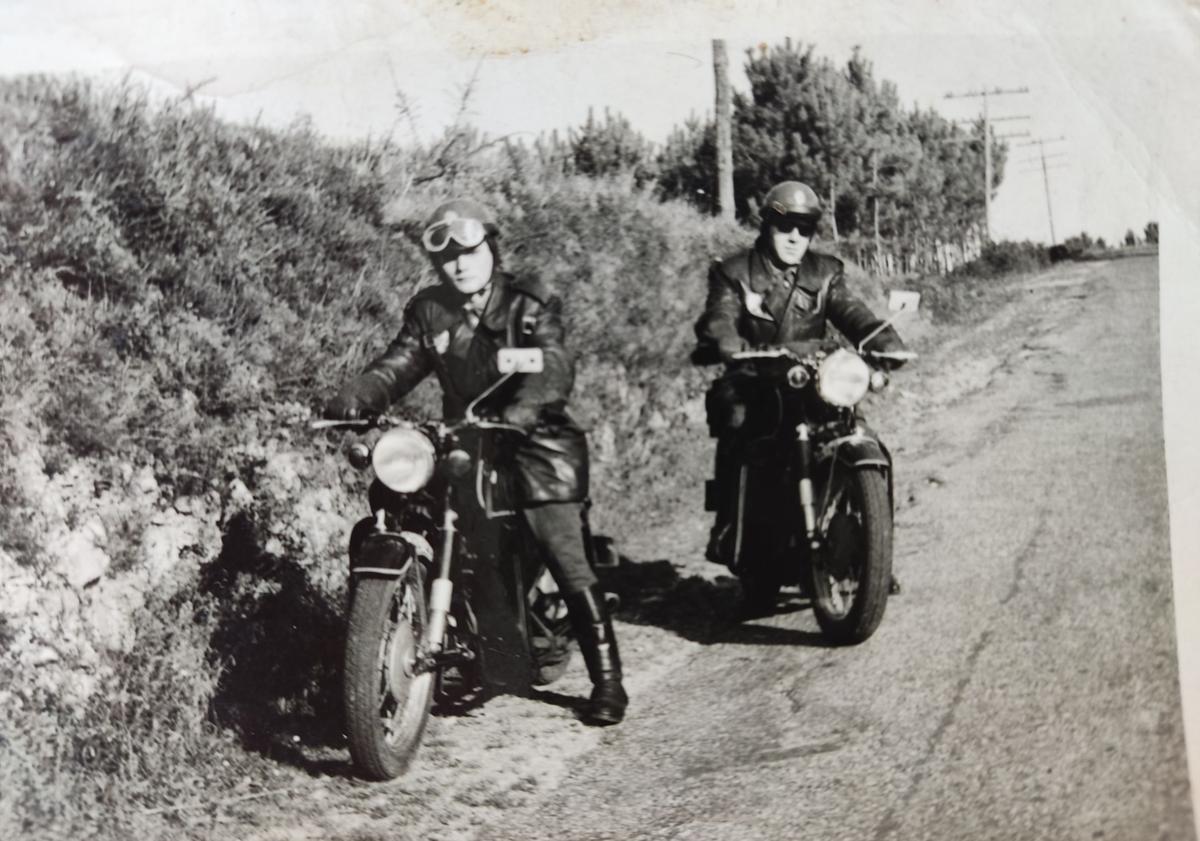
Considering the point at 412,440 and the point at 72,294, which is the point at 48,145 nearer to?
the point at 72,294

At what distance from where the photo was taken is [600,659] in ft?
8.16

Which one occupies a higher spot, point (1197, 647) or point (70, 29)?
point (70, 29)

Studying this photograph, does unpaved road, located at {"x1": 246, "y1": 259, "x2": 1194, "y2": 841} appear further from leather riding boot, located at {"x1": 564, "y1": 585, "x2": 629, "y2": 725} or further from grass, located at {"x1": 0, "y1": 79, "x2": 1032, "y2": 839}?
grass, located at {"x1": 0, "y1": 79, "x2": 1032, "y2": 839}

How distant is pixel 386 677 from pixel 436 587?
222 mm

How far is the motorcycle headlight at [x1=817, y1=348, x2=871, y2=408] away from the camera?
2506 millimetres

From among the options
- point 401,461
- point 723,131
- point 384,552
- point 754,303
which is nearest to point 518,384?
point 401,461

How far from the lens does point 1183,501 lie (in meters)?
2.62

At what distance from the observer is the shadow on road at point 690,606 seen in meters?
2.72

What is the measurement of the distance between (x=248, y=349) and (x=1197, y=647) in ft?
8.11

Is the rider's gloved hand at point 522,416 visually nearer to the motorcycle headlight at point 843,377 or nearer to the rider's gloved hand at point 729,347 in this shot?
the rider's gloved hand at point 729,347

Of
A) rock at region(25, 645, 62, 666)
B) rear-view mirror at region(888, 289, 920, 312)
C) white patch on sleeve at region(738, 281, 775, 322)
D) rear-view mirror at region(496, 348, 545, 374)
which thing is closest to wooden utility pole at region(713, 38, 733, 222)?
white patch on sleeve at region(738, 281, 775, 322)

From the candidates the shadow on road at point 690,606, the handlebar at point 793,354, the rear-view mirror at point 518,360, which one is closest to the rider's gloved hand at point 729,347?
the handlebar at point 793,354

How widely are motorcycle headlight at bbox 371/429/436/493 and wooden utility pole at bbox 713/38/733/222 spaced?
1.04 m

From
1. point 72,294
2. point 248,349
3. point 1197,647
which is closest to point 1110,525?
point 1197,647
